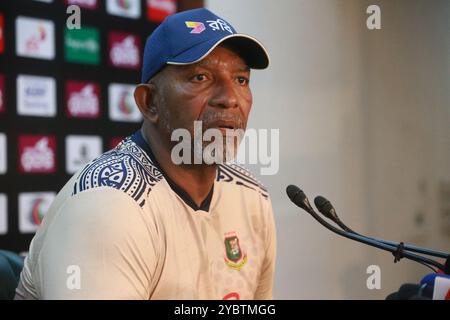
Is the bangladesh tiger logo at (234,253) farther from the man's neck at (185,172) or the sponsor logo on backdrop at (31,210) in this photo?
the sponsor logo on backdrop at (31,210)

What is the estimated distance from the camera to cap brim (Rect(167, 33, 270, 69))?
83 centimetres

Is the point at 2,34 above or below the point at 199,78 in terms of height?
above

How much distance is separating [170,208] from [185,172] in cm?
10

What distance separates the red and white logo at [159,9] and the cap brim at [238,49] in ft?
3.45

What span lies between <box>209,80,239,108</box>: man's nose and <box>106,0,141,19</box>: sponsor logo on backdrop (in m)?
1.08

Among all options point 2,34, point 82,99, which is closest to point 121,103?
point 82,99

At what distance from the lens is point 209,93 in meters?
0.86

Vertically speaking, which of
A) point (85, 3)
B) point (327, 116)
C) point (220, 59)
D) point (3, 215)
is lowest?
point (3, 215)

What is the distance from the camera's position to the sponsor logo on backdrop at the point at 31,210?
153cm

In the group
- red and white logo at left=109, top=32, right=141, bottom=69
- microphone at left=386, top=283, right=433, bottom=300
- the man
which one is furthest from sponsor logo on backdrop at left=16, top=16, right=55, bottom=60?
microphone at left=386, top=283, right=433, bottom=300

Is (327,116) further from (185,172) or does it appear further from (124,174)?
(124,174)

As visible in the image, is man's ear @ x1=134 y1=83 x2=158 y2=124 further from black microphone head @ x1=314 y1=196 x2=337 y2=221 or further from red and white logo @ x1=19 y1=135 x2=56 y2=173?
red and white logo @ x1=19 y1=135 x2=56 y2=173

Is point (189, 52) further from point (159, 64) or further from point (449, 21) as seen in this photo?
point (449, 21)
